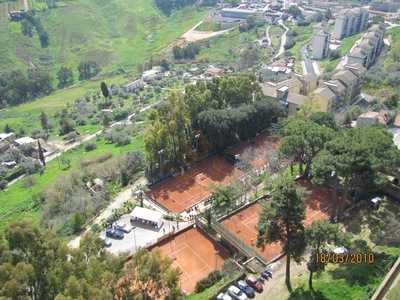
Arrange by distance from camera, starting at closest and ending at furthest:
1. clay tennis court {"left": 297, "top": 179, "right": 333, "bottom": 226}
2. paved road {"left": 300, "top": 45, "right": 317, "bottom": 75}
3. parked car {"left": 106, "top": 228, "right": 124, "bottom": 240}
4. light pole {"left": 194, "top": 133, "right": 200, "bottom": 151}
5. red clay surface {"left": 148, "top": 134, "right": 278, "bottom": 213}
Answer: clay tennis court {"left": 297, "top": 179, "right": 333, "bottom": 226} → parked car {"left": 106, "top": 228, "right": 124, "bottom": 240} → red clay surface {"left": 148, "top": 134, "right": 278, "bottom": 213} → light pole {"left": 194, "top": 133, "right": 200, "bottom": 151} → paved road {"left": 300, "top": 45, "right": 317, "bottom": 75}

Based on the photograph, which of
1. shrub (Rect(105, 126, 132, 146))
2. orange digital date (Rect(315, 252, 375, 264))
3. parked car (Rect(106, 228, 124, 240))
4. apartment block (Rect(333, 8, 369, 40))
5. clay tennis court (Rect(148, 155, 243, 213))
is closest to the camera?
orange digital date (Rect(315, 252, 375, 264))

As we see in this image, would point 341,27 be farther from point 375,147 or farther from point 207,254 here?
point 207,254

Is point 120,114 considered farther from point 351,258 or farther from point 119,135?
point 351,258

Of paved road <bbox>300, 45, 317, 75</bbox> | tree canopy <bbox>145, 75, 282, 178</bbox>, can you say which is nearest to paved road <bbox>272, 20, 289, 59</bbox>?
paved road <bbox>300, 45, 317, 75</bbox>

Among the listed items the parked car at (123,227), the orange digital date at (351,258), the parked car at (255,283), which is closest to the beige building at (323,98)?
the orange digital date at (351,258)

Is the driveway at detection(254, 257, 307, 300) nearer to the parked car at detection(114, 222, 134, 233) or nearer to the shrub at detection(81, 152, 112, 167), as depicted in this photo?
the parked car at detection(114, 222, 134, 233)

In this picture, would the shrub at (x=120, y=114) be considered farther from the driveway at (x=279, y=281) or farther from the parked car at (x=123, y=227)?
the driveway at (x=279, y=281)

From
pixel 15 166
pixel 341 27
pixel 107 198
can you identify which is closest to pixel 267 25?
pixel 341 27

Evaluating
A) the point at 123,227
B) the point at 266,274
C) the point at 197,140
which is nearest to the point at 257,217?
the point at 266,274
